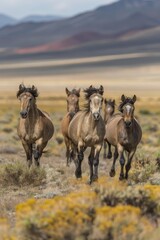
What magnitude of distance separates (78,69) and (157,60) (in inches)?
857

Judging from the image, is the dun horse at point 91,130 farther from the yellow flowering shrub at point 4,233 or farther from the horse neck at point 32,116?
the yellow flowering shrub at point 4,233

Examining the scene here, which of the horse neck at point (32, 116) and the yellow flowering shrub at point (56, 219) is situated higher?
the horse neck at point (32, 116)

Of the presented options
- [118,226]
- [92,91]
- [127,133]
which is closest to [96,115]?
[92,91]

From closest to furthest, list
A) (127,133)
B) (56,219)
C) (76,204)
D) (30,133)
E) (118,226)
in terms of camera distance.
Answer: (118,226), (56,219), (76,204), (127,133), (30,133)

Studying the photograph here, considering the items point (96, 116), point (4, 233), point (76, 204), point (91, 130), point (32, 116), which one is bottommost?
point (4, 233)

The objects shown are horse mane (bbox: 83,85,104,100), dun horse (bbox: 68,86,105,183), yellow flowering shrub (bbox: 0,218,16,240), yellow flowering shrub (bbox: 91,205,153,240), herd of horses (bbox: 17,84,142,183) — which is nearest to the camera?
yellow flowering shrub (bbox: 91,205,153,240)

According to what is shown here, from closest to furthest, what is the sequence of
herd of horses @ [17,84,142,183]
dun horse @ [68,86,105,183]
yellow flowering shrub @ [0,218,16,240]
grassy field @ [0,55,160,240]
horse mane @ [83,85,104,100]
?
grassy field @ [0,55,160,240], yellow flowering shrub @ [0,218,16,240], dun horse @ [68,86,105,183], herd of horses @ [17,84,142,183], horse mane @ [83,85,104,100]

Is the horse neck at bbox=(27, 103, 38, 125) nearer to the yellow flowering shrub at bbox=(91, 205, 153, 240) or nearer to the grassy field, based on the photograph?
the grassy field

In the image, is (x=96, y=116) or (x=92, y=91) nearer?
(x=96, y=116)

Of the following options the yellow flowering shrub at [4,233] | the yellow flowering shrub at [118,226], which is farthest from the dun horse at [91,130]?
the yellow flowering shrub at [118,226]

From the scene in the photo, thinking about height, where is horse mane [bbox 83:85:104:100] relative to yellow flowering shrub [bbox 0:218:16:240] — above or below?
above

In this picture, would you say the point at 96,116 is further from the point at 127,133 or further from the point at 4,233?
the point at 4,233

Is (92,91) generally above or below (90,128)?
above

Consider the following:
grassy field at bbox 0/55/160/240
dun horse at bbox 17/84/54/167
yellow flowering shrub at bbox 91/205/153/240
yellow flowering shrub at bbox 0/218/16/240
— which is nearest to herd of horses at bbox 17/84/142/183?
dun horse at bbox 17/84/54/167
